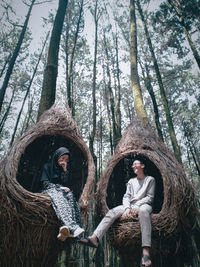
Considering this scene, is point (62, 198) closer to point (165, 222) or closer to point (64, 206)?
point (64, 206)

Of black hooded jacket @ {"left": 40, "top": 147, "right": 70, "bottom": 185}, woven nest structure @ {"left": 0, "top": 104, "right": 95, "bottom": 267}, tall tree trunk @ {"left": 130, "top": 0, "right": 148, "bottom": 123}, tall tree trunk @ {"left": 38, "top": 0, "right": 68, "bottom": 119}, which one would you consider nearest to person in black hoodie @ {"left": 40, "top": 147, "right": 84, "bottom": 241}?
black hooded jacket @ {"left": 40, "top": 147, "right": 70, "bottom": 185}

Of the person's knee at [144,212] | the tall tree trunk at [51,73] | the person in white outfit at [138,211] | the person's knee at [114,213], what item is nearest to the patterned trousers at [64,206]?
the person in white outfit at [138,211]

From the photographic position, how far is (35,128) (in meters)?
3.26

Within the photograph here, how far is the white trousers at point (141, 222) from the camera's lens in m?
2.59

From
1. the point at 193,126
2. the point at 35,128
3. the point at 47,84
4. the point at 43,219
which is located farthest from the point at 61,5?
the point at 193,126

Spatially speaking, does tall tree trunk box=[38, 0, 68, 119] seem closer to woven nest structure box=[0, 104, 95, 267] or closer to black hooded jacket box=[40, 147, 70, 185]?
black hooded jacket box=[40, 147, 70, 185]

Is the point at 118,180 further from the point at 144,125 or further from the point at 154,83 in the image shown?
the point at 154,83

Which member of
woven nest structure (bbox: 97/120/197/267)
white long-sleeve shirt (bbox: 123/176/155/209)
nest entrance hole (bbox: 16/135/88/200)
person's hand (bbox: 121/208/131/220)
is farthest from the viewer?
nest entrance hole (bbox: 16/135/88/200)

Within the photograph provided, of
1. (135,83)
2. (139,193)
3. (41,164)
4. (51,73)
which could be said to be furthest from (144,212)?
(135,83)

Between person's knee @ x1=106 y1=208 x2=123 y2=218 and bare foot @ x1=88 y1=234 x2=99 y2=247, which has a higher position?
person's knee @ x1=106 y1=208 x2=123 y2=218

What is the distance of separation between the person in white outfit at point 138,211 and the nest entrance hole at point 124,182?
0.62 m

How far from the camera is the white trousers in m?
2.59

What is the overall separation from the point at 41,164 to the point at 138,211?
2178 millimetres

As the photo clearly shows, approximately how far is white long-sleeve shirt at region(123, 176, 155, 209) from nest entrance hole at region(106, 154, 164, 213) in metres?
0.60
